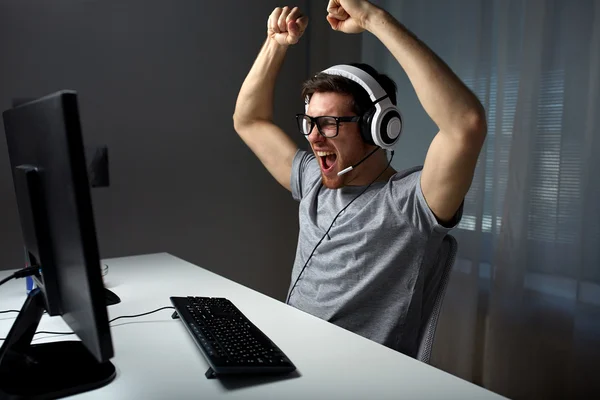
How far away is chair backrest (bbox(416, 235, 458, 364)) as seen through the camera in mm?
1289

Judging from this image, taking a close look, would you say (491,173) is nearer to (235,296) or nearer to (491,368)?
(491,368)

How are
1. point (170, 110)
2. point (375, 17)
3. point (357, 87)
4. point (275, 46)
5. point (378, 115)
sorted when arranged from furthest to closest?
1. point (170, 110)
2. point (275, 46)
3. point (357, 87)
4. point (378, 115)
5. point (375, 17)

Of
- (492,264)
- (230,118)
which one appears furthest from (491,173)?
(230,118)

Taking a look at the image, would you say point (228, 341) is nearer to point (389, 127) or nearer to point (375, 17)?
point (389, 127)

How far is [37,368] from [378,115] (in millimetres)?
1015

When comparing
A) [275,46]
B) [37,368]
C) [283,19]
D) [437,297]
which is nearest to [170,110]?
[275,46]

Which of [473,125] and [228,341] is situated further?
[473,125]

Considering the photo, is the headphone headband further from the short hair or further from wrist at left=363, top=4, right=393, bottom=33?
wrist at left=363, top=4, right=393, bottom=33

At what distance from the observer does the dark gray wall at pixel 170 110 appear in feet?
7.56

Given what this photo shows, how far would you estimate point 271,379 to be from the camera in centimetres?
88

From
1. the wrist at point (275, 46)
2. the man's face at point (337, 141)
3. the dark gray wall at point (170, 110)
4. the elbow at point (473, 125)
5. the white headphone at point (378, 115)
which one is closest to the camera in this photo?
the elbow at point (473, 125)

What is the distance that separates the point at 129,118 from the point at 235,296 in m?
1.49

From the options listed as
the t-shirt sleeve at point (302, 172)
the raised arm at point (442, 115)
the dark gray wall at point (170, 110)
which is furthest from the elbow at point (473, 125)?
the dark gray wall at point (170, 110)

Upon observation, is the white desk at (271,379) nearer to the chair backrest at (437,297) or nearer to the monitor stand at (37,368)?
the monitor stand at (37,368)
